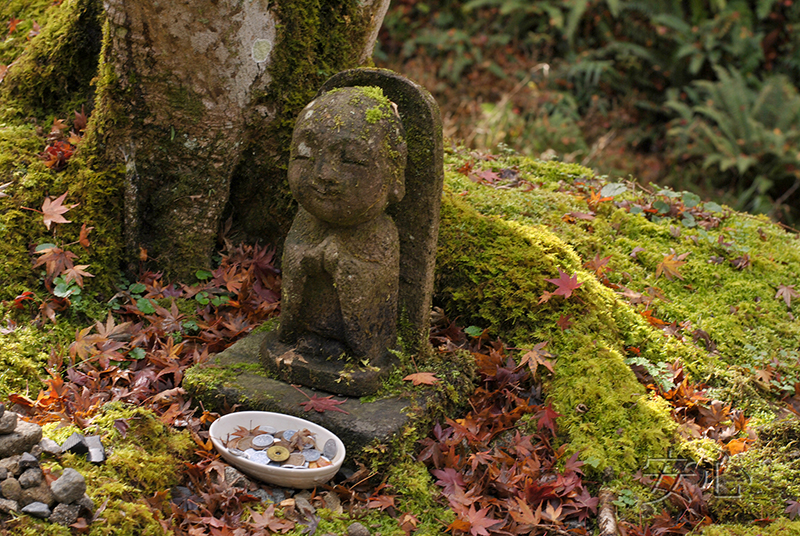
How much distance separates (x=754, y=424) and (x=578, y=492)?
1.17 metres

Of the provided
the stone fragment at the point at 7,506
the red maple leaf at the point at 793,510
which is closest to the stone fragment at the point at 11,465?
the stone fragment at the point at 7,506

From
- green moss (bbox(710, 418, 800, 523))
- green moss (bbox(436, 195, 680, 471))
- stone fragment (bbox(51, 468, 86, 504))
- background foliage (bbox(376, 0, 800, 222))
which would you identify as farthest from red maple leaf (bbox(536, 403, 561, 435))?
background foliage (bbox(376, 0, 800, 222))

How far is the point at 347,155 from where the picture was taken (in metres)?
3.04

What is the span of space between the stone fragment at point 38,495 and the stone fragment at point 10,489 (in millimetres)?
19

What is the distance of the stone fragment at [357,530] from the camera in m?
2.94

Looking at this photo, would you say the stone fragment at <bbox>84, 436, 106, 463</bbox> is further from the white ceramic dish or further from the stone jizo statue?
the stone jizo statue

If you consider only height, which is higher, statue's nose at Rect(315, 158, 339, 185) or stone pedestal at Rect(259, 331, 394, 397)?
statue's nose at Rect(315, 158, 339, 185)

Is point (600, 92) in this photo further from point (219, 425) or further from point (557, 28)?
point (219, 425)

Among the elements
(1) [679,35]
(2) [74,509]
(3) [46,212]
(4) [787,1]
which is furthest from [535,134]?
(2) [74,509]

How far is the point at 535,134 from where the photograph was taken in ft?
32.9

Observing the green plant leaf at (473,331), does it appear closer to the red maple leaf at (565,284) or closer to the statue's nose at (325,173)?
the red maple leaf at (565,284)

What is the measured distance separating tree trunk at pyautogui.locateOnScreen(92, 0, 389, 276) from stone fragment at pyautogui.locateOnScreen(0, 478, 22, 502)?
6.34ft

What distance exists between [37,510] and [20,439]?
1.12 feet

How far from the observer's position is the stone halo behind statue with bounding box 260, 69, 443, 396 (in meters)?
3.08
